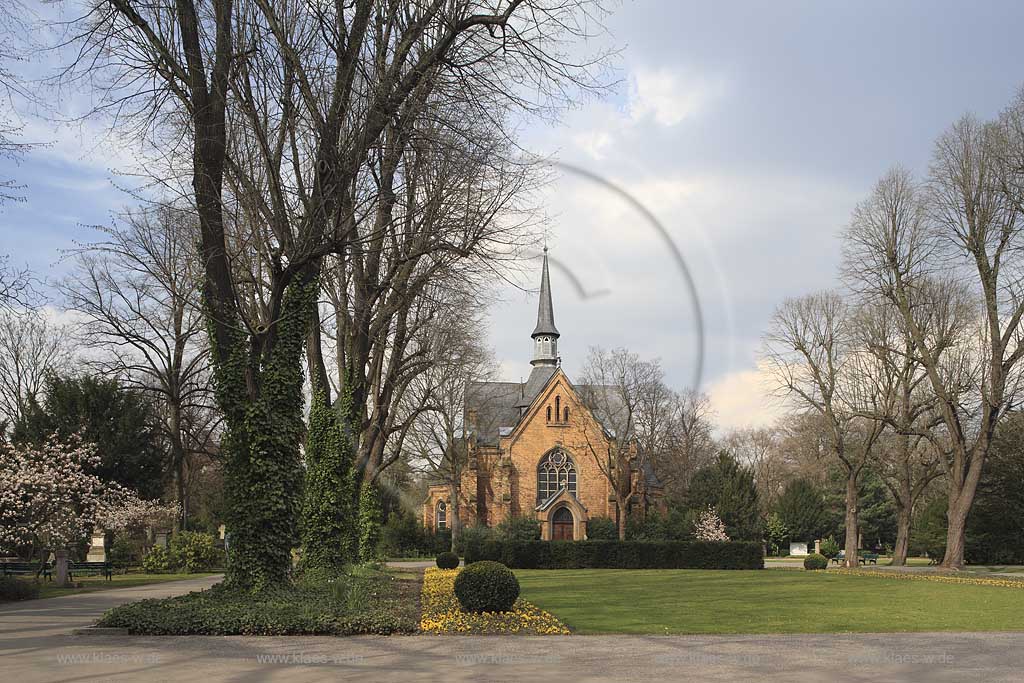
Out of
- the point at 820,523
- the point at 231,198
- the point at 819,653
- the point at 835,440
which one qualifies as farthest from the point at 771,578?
the point at 820,523

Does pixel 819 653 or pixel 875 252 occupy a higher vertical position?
pixel 875 252

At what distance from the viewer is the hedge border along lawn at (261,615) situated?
13.6 metres

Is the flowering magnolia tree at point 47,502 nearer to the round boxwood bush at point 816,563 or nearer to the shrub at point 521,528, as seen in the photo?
the shrub at point 521,528

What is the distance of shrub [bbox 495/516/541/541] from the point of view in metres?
55.2

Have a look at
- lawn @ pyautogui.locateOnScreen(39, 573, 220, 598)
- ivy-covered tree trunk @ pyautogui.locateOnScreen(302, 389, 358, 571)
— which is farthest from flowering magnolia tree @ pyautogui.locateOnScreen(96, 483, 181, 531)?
ivy-covered tree trunk @ pyautogui.locateOnScreen(302, 389, 358, 571)

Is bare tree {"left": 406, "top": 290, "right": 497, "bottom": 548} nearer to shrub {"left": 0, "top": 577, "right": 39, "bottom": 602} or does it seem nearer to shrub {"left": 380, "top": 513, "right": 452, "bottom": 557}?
shrub {"left": 380, "top": 513, "right": 452, "bottom": 557}

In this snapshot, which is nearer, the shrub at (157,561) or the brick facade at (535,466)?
the shrub at (157,561)

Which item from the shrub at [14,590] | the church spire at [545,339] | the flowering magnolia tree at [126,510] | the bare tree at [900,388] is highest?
the church spire at [545,339]

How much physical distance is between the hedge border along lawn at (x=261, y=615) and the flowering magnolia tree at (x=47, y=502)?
11460 millimetres

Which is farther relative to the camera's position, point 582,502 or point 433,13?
point 582,502

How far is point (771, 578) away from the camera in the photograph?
3366 cm

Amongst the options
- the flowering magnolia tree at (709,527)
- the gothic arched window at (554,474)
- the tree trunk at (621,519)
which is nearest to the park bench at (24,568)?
the flowering magnolia tree at (709,527)

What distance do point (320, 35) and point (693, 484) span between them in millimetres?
47630

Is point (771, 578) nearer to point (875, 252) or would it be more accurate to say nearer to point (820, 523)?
point (875, 252)
